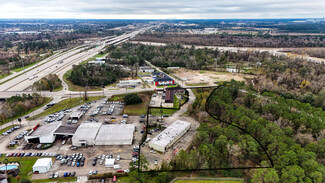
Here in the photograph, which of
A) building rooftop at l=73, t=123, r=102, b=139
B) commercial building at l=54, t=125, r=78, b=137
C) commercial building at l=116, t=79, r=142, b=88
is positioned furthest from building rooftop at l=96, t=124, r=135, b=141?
A: commercial building at l=116, t=79, r=142, b=88

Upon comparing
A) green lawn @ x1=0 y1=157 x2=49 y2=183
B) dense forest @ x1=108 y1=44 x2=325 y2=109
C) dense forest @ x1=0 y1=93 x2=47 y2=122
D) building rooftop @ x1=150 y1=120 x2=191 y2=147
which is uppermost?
dense forest @ x1=108 y1=44 x2=325 y2=109

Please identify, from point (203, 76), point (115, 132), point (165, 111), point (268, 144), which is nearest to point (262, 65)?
point (203, 76)

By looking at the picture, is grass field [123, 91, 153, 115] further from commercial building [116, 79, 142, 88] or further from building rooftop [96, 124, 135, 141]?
commercial building [116, 79, 142, 88]

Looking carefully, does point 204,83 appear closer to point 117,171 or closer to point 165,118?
point 165,118

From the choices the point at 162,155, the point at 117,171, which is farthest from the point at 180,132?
the point at 117,171

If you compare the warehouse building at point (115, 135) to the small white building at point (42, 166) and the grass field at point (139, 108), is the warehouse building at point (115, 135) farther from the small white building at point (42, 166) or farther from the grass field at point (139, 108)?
the grass field at point (139, 108)

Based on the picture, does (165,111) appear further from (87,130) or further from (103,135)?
(87,130)

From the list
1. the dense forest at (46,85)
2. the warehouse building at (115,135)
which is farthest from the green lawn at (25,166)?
the dense forest at (46,85)
